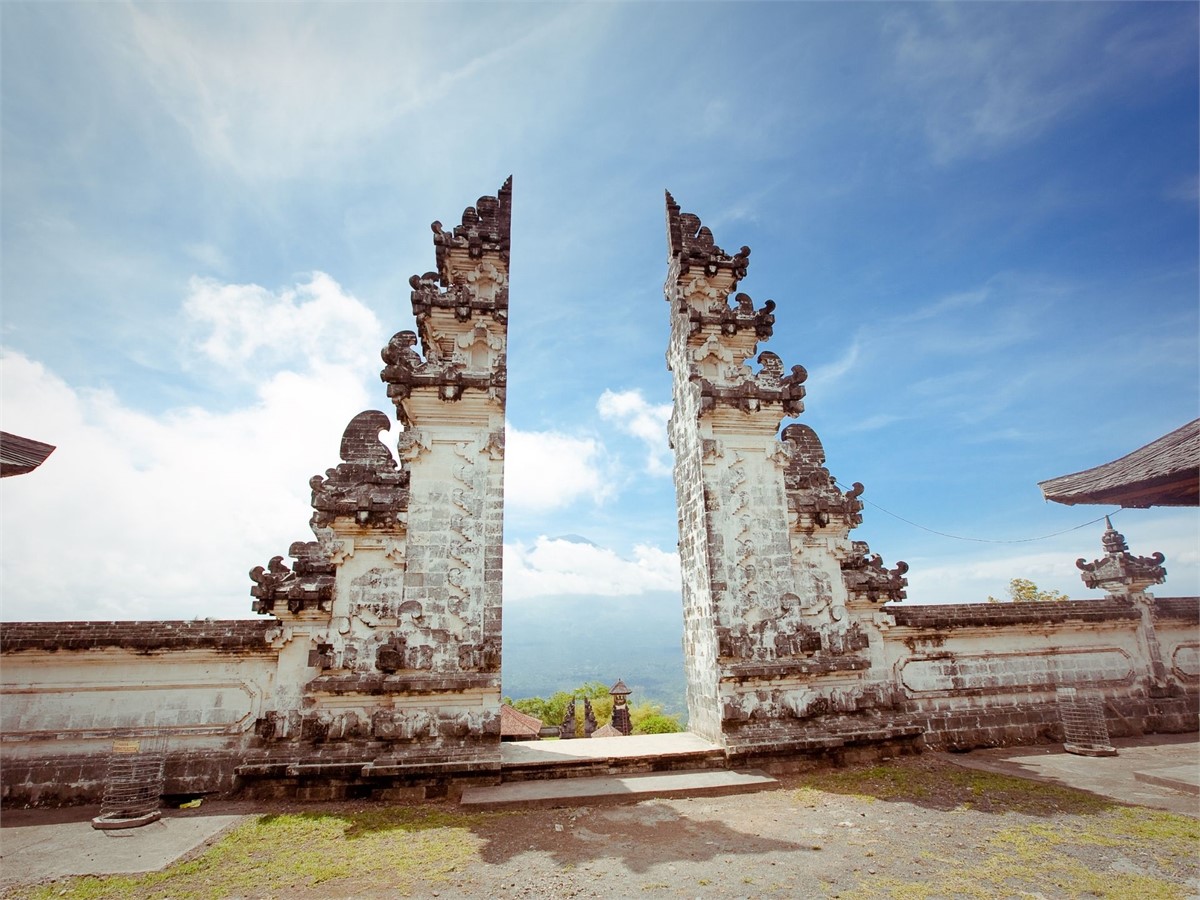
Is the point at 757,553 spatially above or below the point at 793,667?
above

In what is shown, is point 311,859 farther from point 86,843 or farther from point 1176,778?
point 1176,778

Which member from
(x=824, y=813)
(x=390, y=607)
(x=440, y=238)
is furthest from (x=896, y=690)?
(x=440, y=238)

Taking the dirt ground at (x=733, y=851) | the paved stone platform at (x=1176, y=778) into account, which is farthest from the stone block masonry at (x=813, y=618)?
the paved stone platform at (x=1176, y=778)

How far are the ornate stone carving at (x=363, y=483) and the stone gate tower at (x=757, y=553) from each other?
18.3 feet

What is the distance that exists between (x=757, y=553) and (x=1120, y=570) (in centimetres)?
850

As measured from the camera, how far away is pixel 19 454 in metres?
5.12

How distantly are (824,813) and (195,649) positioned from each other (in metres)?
9.31

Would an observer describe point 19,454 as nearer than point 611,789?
Yes

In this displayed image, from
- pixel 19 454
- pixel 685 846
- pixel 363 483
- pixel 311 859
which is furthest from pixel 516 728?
pixel 19 454

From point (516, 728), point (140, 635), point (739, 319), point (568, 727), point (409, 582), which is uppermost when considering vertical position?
point (739, 319)

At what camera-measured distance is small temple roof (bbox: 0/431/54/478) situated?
4.82 metres

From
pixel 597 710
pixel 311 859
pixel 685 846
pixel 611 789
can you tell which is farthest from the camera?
pixel 597 710

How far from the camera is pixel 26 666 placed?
27.9ft

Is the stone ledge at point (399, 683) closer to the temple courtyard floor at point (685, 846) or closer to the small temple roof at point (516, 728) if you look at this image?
the temple courtyard floor at point (685, 846)
